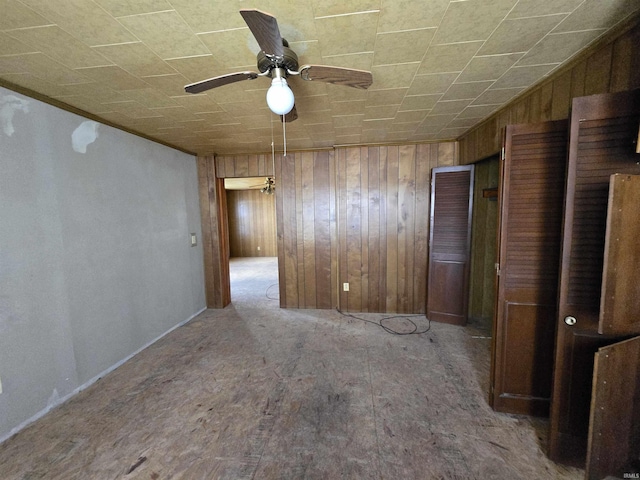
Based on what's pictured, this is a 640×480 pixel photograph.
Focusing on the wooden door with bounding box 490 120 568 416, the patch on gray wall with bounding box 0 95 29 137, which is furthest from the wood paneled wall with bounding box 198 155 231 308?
the wooden door with bounding box 490 120 568 416

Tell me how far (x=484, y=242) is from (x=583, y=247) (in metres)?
2.10

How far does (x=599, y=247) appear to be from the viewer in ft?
3.96

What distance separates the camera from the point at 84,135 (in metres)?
2.06

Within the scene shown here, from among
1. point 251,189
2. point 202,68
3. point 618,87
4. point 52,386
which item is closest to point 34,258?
point 52,386

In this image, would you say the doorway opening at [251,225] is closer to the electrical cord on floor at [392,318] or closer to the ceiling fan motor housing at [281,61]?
the electrical cord on floor at [392,318]

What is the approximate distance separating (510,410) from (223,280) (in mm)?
3540

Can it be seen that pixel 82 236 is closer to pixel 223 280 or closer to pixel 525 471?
pixel 223 280

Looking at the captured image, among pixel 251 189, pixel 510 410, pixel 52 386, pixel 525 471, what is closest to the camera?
pixel 525 471

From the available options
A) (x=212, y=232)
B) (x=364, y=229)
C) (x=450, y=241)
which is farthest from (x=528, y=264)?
(x=212, y=232)

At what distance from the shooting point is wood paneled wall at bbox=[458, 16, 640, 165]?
1.22 m

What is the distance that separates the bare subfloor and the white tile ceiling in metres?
2.28

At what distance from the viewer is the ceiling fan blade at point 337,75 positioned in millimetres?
1191

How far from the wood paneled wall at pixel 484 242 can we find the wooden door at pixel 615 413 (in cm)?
207

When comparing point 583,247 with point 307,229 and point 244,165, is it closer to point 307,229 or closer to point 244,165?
point 307,229
